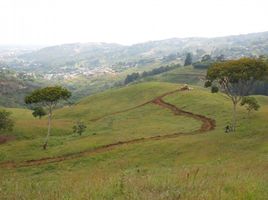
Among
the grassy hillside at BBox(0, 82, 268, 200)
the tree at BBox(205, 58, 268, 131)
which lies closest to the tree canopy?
the grassy hillside at BBox(0, 82, 268, 200)

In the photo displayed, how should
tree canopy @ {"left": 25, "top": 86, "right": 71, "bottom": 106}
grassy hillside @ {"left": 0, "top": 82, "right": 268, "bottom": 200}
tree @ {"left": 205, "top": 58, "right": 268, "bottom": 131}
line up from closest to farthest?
grassy hillside @ {"left": 0, "top": 82, "right": 268, "bottom": 200}
tree @ {"left": 205, "top": 58, "right": 268, "bottom": 131}
tree canopy @ {"left": 25, "top": 86, "right": 71, "bottom": 106}

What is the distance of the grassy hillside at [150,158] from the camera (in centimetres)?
1266

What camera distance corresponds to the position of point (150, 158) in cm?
4356

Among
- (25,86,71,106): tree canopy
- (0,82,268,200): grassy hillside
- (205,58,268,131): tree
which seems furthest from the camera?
(25,86,71,106): tree canopy

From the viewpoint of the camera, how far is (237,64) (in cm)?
5391

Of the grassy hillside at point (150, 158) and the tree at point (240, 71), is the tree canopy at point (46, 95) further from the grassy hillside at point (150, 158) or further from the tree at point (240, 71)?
the tree at point (240, 71)

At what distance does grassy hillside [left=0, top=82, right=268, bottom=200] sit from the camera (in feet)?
41.5

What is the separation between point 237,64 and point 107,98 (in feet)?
246

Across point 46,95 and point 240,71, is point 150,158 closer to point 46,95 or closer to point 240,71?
point 240,71

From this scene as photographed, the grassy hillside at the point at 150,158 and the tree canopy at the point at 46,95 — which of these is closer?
the grassy hillside at the point at 150,158

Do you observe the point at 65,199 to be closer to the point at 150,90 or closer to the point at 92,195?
the point at 92,195

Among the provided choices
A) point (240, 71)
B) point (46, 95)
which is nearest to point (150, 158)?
point (240, 71)

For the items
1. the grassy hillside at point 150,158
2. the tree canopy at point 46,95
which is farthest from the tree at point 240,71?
the tree canopy at point 46,95

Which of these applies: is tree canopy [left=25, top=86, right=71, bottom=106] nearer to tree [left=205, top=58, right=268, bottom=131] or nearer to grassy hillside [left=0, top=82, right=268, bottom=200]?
grassy hillside [left=0, top=82, right=268, bottom=200]
